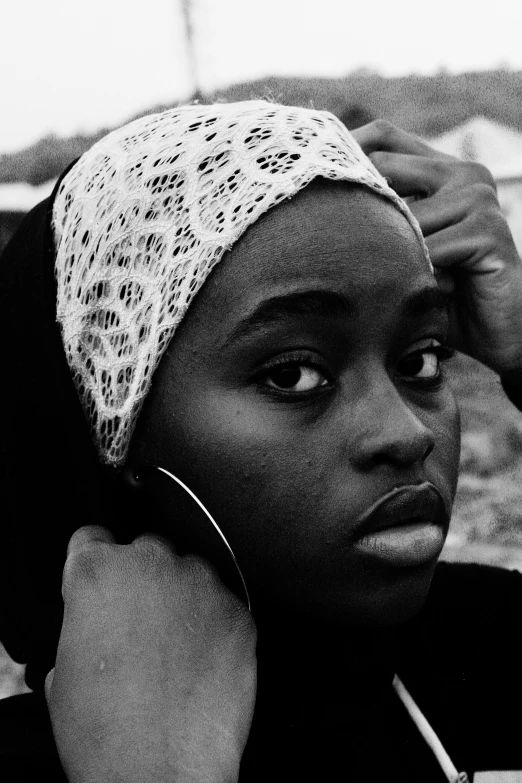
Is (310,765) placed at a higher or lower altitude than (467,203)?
lower

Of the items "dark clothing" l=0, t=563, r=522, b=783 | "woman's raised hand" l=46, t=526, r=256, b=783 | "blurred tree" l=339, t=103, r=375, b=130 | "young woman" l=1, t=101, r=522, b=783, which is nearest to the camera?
"woman's raised hand" l=46, t=526, r=256, b=783

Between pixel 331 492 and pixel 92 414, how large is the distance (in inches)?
20.5

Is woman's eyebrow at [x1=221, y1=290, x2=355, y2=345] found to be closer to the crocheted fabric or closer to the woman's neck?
the crocheted fabric

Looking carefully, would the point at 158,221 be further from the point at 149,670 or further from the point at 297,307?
the point at 149,670

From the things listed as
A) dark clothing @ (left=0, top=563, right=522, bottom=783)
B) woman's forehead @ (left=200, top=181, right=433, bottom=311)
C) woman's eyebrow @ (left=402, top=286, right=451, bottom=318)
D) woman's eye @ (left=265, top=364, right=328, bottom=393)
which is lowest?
dark clothing @ (left=0, top=563, right=522, bottom=783)

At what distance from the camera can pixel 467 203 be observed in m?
2.12

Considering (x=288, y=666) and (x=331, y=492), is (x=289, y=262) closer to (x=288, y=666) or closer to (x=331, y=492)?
(x=331, y=492)

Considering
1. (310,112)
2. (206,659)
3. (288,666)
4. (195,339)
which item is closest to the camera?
(206,659)

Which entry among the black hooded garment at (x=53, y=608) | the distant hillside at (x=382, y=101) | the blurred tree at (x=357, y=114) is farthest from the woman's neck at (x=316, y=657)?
the blurred tree at (x=357, y=114)

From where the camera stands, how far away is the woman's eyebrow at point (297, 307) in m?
1.39

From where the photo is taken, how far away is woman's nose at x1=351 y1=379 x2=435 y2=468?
1.36 m

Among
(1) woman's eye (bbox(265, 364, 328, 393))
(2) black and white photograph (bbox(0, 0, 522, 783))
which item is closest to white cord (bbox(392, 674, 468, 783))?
(2) black and white photograph (bbox(0, 0, 522, 783))

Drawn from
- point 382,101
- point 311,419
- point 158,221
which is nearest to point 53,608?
point 311,419

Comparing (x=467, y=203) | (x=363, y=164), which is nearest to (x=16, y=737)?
(x=363, y=164)
